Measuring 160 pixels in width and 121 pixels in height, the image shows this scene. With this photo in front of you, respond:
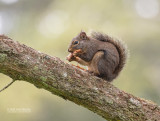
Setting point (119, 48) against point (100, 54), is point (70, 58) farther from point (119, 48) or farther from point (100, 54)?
point (119, 48)

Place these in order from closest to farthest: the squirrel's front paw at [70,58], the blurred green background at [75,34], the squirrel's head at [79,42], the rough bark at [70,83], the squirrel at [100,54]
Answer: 1. the rough bark at [70,83]
2. the squirrel at [100,54]
3. the squirrel's front paw at [70,58]
4. the squirrel's head at [79,42]
5. the blurred green background at [75,34]

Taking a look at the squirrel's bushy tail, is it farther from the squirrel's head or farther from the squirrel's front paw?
the squirrel's front paw

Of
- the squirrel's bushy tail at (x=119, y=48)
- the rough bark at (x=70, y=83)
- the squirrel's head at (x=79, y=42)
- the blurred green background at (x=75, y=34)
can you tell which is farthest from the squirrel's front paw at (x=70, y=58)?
the blurred green background at (x=75, y=34)

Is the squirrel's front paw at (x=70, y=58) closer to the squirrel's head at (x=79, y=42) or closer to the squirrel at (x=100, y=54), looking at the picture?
the squirrel at (x=100, y=54)

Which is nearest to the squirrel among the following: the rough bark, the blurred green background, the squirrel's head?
the squirrel's head

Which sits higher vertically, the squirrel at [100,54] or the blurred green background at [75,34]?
the blurred green background at [75,34]

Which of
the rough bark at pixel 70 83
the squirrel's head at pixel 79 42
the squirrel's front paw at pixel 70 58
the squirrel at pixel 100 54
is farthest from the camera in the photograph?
the squirrel's head at pixel 79 42
